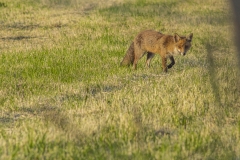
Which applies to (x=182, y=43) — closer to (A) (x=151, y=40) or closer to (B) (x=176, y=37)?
(B) (x=176, y=37)

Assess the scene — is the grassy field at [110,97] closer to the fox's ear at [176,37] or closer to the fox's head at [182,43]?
the fox's head at [182,43]

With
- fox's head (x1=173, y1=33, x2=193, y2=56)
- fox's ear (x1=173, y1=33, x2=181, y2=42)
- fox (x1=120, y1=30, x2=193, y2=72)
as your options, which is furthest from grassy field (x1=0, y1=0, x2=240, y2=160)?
fox's ear (x1=173, y1=33, x2=181, y2=42)

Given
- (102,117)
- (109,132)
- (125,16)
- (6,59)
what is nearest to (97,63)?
(6,59)

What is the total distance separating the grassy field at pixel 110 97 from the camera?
226 inches

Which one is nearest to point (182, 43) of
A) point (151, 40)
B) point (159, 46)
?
point (159, 46)

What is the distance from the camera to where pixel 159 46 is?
12398 millimetres

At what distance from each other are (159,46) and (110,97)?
3603 millimetres

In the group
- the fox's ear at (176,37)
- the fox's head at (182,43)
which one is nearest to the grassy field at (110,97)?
the fox's head at (182,43)

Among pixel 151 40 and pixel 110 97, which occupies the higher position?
pixel 151 40

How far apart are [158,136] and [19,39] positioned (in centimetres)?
1264

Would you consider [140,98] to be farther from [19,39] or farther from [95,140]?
[19,39]

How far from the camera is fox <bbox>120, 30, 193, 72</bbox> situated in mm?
11906

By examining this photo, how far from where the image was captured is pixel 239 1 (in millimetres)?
3117

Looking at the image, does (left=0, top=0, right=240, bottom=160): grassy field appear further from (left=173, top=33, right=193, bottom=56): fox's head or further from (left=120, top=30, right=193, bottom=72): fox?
(left=173, top=33, right=193, bottom=56): fox's head
